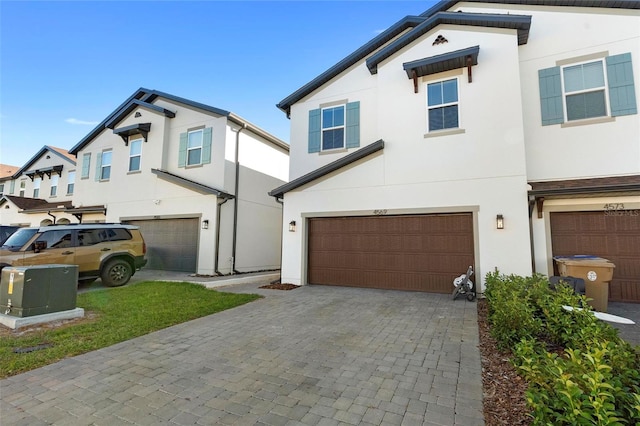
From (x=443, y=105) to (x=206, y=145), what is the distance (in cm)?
932

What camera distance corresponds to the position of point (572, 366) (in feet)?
7.97

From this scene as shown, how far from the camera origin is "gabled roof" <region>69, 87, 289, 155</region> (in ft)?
43.6

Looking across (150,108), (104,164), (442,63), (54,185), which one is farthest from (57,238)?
(54,185)

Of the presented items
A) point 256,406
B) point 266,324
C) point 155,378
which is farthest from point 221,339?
point 256,406

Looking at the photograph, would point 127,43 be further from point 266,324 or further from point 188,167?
point 266,324

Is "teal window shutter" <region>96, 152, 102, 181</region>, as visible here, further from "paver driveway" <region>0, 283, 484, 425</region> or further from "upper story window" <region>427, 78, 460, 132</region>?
"upper story window" <region>427, 78, 460, 132</region>

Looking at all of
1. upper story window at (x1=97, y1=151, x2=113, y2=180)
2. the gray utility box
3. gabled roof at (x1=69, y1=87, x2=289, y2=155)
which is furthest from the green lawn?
upper story window at (x1=97, y1=151, x2=113, y2=180)

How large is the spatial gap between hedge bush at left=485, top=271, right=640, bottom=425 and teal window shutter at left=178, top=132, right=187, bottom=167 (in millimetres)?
13098

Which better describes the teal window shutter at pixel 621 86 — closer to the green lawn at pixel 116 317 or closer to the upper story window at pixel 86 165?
the green lawn at pixel 116 317

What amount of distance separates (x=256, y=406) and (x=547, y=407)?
2499mm

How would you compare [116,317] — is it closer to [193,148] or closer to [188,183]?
[188,183]

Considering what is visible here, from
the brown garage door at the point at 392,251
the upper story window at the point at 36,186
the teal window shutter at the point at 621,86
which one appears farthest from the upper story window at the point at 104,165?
the teal window shutter at the point at 621,86

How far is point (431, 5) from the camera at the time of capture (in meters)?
10.8

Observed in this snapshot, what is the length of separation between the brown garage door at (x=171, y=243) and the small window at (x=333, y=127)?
641 cm
